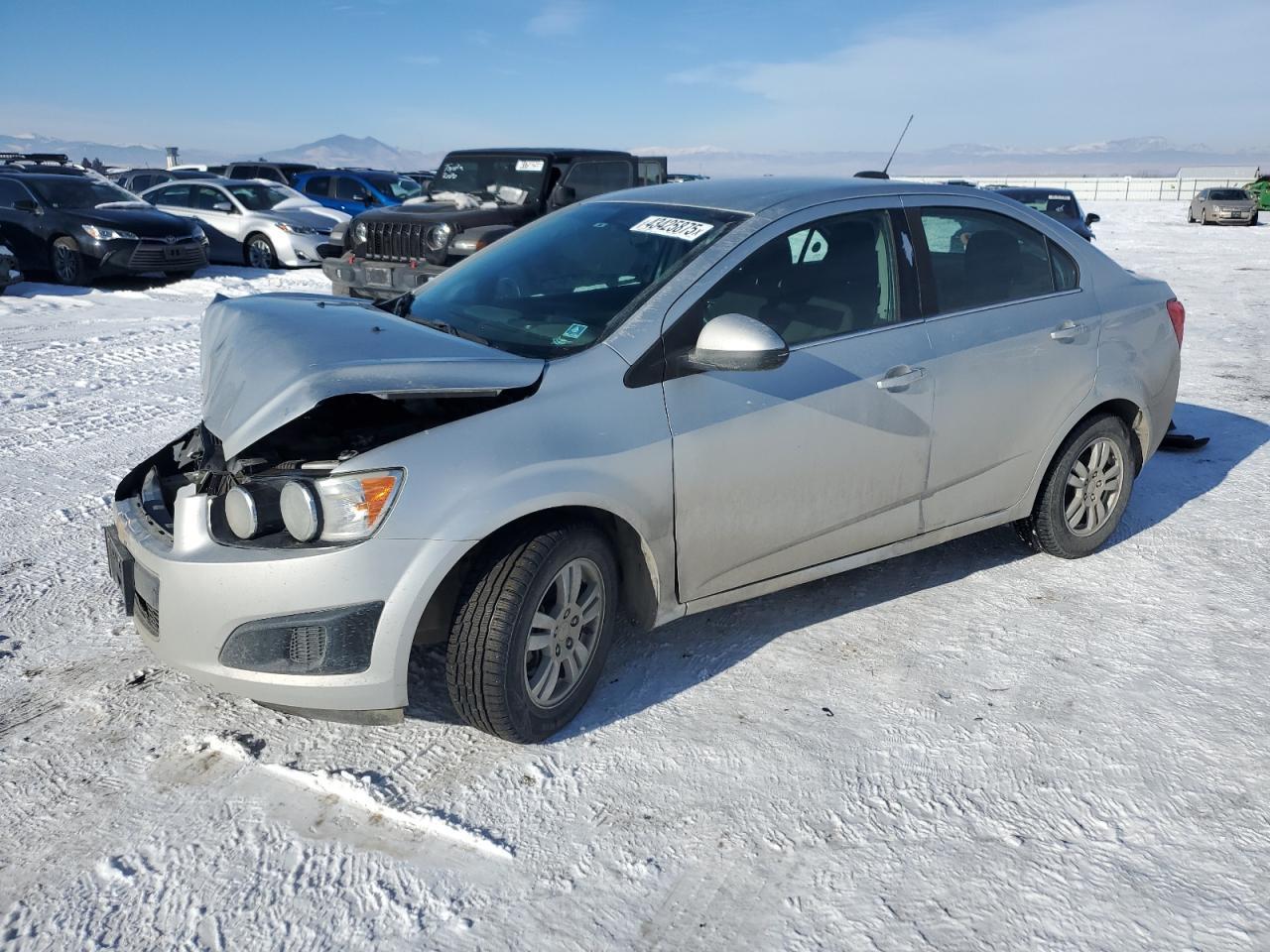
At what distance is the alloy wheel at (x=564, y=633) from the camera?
9.90ft

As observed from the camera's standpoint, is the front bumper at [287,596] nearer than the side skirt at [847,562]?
Yes

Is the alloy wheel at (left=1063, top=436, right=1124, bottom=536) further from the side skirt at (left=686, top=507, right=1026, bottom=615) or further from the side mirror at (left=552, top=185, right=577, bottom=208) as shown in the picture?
the side mirror at (left=552, top=185, right=577, bottom=208)

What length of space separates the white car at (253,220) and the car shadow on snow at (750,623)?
12.9m

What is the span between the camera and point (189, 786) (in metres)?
2.89

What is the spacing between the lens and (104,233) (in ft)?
43.3

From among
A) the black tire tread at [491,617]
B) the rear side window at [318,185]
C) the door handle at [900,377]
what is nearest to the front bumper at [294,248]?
the rear side window at [318,185]

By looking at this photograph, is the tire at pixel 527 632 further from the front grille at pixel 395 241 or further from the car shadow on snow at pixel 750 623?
the front grille at pixel 395 241

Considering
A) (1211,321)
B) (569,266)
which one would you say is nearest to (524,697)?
(569,266)

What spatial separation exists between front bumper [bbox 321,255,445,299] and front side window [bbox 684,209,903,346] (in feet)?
21.4

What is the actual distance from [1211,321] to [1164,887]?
10.6 meters

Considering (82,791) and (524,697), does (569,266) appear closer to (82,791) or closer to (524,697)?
(524,697)

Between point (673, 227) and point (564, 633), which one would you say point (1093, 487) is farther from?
point (564, 633)

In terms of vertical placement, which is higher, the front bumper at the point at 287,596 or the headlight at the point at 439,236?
the headlight at the point at 439,236

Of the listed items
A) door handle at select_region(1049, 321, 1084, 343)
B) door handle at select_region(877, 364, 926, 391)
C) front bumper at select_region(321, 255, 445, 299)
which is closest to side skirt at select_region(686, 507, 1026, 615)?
door handle at select_region(877, 364, 926, 391)
